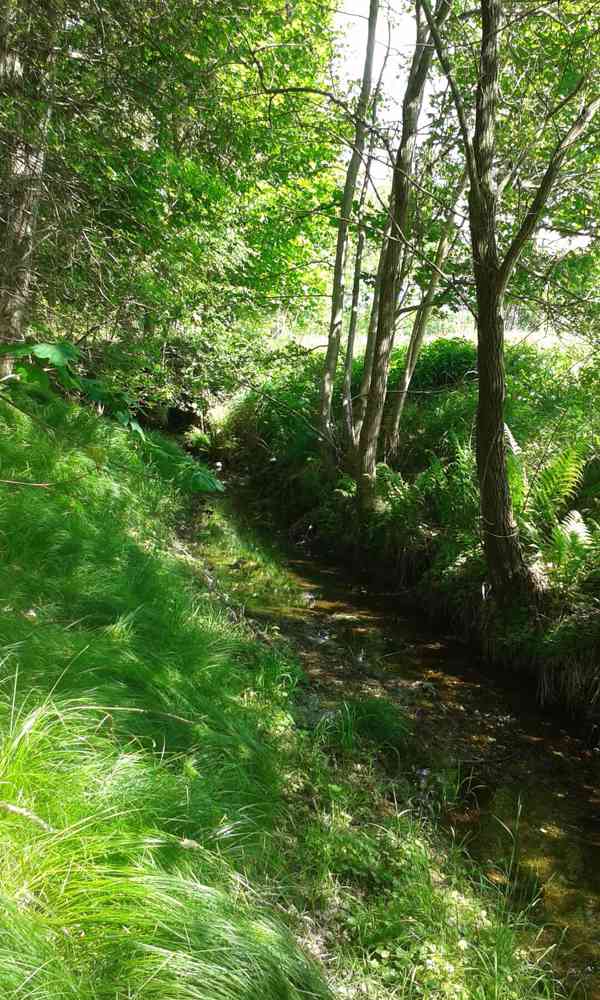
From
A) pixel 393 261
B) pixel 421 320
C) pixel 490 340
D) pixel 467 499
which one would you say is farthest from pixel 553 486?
pixel 421 320

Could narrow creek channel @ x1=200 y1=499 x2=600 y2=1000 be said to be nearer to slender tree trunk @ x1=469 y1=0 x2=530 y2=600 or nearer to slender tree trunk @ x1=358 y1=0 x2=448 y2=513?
slender tree trunk @ x1=469 y1=0 x2=530 y2=600

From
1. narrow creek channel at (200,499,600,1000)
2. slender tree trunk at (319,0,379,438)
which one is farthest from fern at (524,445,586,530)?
slender tree trunk at (319,0,379,438)

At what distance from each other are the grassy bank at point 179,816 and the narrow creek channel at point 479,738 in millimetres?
291

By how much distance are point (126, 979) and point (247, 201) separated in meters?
9.18

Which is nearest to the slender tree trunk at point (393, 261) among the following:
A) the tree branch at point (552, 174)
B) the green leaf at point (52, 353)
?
the tree branch at point (552, 174)

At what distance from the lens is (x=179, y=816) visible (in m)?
2.11

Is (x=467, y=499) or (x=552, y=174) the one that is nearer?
(x=552, y=174)

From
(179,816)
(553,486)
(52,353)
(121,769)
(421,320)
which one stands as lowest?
(179,816)

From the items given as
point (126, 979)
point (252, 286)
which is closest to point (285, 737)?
point (126, 979)

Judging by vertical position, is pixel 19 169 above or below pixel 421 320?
below

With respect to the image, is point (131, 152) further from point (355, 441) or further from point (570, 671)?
point (570, 671)

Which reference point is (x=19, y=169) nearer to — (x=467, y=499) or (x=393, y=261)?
(x=393, y=261)

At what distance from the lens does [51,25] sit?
4129mm

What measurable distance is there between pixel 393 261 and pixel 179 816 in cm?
662
